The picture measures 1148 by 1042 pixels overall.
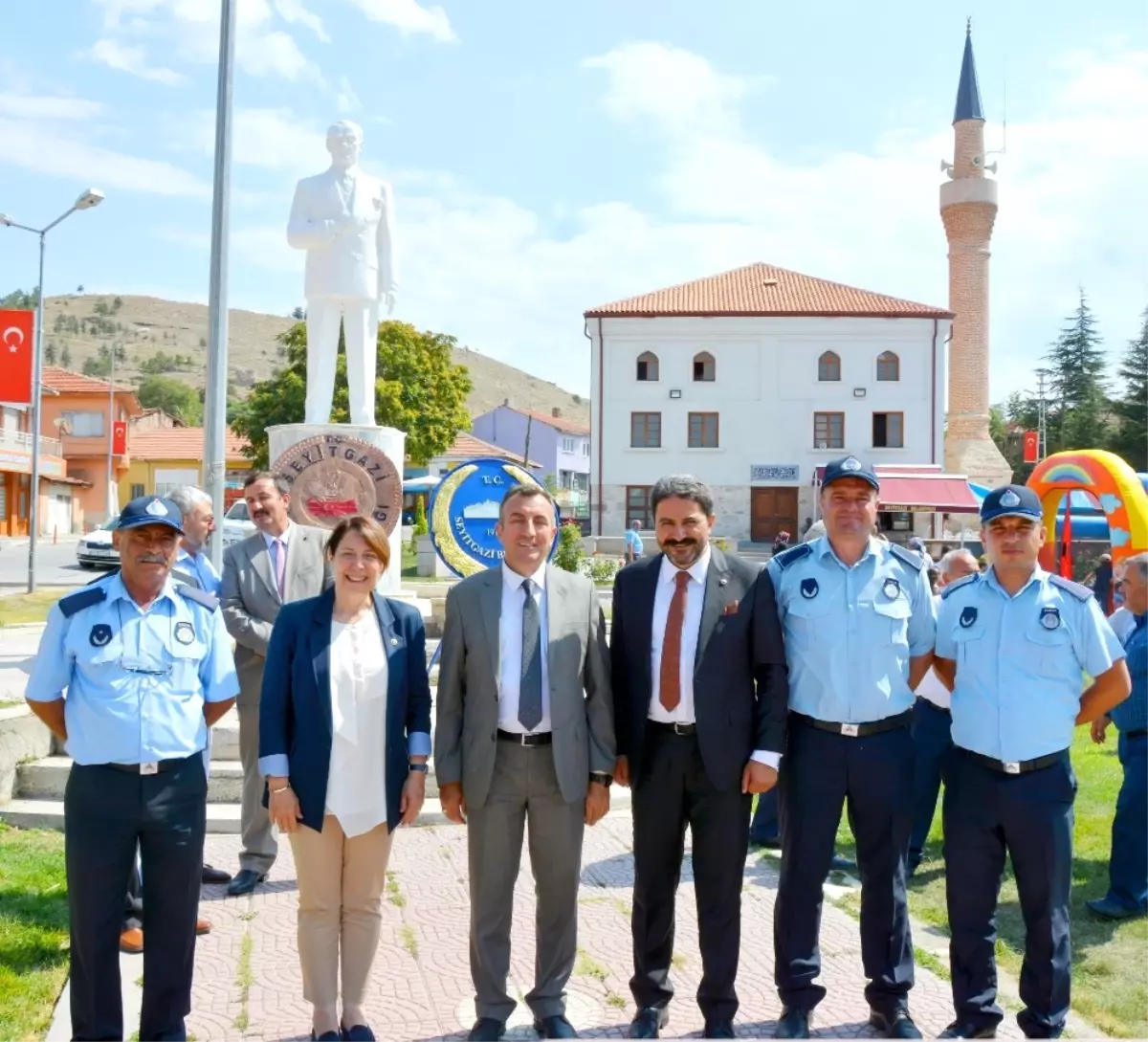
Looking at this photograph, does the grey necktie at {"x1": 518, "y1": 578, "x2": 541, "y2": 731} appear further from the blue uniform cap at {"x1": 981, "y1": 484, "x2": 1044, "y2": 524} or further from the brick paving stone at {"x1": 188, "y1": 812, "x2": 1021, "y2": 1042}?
the blue uniform cap at {"x1": 981, "y1": 484, "x2": 1044, "y2": 524}

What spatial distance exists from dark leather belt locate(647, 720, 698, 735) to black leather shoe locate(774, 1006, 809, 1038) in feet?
3.38

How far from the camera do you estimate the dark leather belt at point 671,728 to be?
3623mm

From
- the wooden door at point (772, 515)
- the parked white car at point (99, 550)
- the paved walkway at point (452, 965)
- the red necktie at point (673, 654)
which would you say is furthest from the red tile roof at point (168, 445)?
the red necktie at point (673, 654)

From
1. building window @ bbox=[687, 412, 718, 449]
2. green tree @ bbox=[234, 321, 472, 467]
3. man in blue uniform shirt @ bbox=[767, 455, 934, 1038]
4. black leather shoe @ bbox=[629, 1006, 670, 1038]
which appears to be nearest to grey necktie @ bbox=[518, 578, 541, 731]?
man in blue uniform shirt @ bbox=[767, 455, 934, 1038]

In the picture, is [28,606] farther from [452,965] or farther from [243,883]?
[452,965]

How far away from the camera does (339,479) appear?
8.96m

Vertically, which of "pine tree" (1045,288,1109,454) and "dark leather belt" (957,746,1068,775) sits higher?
"pine tree" (1045,288,1109,454)

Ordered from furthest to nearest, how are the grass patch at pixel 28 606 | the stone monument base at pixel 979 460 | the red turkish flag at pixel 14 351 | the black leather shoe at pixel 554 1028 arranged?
the stone monument base at pixel 979 460 < the red turkish flag at pixel 14 351 < the grass patch at pixel 28 606 < the black leather shoe at pixel 554 1028

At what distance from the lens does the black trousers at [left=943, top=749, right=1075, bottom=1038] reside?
3.57 meters

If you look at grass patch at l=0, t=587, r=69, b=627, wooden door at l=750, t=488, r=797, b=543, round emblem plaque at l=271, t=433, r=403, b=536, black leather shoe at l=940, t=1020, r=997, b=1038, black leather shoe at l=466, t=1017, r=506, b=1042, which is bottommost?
black leather shoe at l=940, t=1020, r=997, b=1038

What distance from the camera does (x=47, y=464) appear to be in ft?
138

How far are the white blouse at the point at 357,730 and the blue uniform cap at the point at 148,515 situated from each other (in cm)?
63

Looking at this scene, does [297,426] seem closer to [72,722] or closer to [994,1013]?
[72,722]

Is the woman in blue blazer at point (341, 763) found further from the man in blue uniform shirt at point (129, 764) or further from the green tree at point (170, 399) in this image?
the green tree at point (170, 399)
